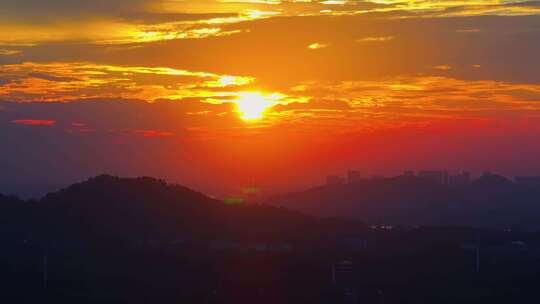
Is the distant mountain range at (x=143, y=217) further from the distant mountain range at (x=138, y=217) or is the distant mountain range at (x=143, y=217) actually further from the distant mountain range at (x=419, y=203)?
the distant mountain range at (x=419, y=203)

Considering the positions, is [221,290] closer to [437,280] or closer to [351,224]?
[437,280]

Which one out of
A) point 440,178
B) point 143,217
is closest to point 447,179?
point 440,178

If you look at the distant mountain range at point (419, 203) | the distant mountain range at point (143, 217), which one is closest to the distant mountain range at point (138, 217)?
the distant mountain range at point (143, 217)

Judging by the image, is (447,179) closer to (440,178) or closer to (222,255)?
(440,178)

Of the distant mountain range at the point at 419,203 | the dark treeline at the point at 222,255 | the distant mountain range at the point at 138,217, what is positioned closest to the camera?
the dark treeline at the point at 222,255

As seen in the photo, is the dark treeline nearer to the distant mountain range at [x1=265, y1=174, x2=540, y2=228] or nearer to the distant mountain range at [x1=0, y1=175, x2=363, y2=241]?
the distant mountain range at [x1=0, y1=175, x2=363, y2=241]

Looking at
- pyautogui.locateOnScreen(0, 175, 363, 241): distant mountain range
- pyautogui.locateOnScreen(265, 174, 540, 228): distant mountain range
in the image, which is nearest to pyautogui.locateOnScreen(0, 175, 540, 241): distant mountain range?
pyautogui.locateOnScreen(0, 175, 363, 241): distant mountain range
